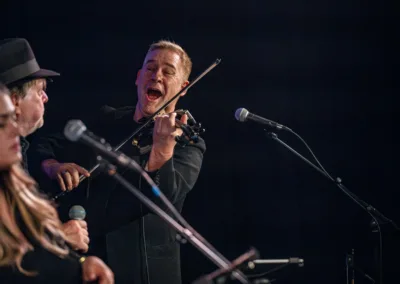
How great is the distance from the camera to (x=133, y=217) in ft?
9.71

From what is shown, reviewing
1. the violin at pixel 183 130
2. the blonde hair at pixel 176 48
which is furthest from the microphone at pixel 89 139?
the blonde hair at pixel 176 48

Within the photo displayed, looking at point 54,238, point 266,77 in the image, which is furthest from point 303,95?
point 54,238

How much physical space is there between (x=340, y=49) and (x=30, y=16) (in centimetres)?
214

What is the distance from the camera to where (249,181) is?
14.4 feet

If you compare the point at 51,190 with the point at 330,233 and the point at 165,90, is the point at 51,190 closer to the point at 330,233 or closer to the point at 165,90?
the point at 165,90

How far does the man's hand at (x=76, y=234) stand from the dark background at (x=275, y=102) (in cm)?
196

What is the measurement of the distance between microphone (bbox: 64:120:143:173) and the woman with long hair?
0.26m

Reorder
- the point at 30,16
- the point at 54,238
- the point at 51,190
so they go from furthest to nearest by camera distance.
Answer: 1. the point at 30,16
2. the point at 51,190
3. the point at 54,238

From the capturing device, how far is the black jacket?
296 centimetres

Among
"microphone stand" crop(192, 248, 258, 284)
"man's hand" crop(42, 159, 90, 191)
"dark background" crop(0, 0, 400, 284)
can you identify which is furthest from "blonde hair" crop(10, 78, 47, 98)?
"microphone stand" crop(192, 248, 258, 284)

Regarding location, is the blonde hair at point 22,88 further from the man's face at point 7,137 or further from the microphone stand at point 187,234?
the microphone stand at point 187,234

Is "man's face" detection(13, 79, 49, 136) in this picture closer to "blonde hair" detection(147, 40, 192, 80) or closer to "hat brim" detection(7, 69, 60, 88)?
"hat brim" detection(7, 69, 60, 88)

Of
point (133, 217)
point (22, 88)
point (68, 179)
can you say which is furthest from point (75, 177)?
point (22, 88)

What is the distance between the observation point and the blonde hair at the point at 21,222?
1940 millimetres
